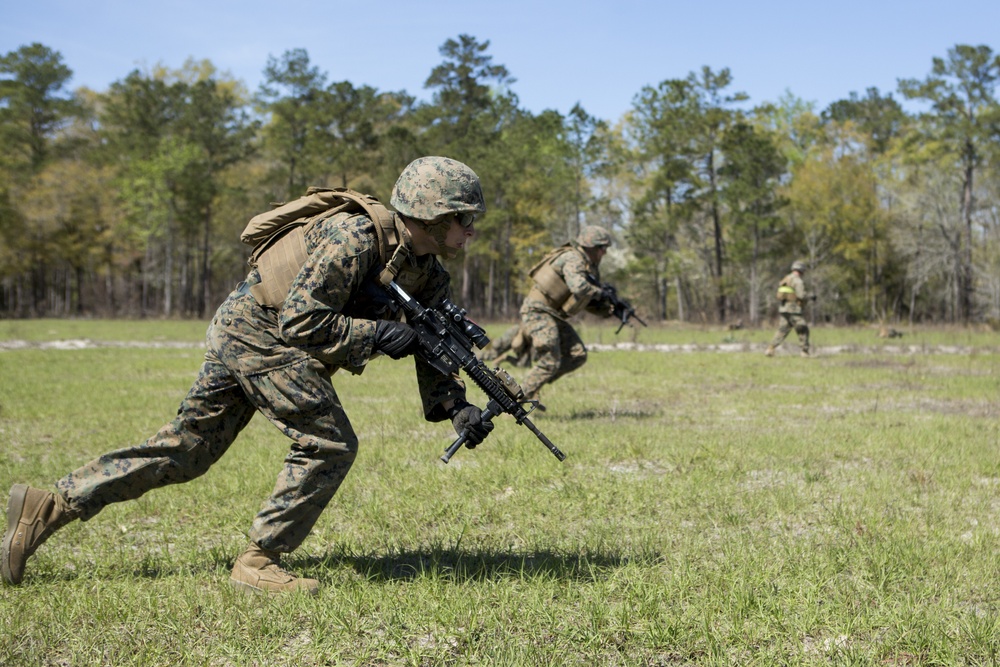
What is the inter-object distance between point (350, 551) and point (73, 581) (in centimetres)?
142

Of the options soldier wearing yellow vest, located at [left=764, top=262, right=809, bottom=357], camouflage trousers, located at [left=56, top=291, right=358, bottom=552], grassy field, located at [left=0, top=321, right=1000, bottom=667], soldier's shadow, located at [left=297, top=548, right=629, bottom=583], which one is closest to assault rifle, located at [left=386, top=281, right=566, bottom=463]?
camouflage trousers, located at [left=56, top=291, right=358, bottom=552]

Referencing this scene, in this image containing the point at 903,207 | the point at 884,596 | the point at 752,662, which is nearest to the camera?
the point at 752,662

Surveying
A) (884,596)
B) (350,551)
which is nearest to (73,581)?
(350,551)

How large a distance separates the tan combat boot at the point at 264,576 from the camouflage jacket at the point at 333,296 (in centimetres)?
99

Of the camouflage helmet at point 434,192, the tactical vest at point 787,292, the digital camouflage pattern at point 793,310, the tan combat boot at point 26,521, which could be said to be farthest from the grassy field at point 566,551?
the tactical vest at point 787,292

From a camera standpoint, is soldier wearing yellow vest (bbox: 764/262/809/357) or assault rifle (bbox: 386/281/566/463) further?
soldier wearing yellow vest (bbox: 764/262/809/357)

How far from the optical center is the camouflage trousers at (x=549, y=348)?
1037cm

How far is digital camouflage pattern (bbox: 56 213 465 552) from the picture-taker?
4.14 m

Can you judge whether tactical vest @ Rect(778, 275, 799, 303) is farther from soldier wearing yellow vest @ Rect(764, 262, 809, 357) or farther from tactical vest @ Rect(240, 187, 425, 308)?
tactical vest @ Rect(240, 187, 425, 308)

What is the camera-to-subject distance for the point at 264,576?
4.35 m

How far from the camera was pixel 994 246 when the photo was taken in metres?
48.5

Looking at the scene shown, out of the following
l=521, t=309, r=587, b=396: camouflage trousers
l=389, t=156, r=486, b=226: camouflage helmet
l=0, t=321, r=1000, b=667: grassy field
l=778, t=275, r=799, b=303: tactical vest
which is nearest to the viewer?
l=0, t=321, r=1000, b=667: grassy field

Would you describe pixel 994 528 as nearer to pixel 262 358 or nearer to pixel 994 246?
pixel 262 358

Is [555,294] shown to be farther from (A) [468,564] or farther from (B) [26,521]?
(B) [26,521]
